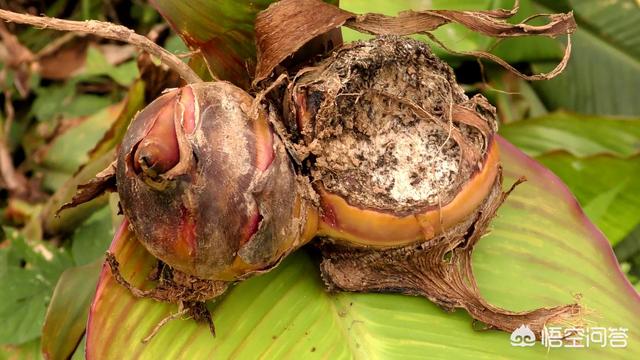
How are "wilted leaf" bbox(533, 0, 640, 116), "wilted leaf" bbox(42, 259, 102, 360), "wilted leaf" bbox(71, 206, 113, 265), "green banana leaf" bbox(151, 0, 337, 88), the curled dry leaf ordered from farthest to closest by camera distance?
1. "wilted leaf" bbox(533, 0, 640, 116)
2. "wilted leaf" bbox(71, 206, 113, 265)
3. "wilted leaf" bbox(42, 259, 102, 360)
4. "green banana leaf" bbox(151, 0, 337, 88)
5. the curled dry leaf

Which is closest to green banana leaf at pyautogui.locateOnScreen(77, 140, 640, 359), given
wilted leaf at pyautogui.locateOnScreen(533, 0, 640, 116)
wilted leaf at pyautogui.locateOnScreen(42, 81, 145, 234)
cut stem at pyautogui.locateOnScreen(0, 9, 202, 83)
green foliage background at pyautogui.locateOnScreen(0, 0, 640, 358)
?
green foliage background at pyautogui.locateOnScreen(0, 0, 640, 358)

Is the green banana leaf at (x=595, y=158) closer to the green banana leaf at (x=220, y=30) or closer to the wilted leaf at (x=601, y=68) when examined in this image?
the wilted leaf at (x=601, y=68)

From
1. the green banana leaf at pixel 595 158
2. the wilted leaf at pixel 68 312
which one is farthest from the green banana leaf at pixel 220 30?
the green banana leaf at pixel 595 158

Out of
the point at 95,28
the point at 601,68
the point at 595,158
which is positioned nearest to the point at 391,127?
the point at 95,28

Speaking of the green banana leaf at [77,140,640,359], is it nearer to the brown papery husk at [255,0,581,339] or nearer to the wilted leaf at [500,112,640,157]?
the brown papery husk at [255,0,581,339]

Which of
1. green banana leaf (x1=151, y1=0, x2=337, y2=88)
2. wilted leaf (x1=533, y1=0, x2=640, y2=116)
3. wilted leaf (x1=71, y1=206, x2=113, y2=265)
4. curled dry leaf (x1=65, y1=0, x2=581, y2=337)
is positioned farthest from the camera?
wilted leaf (x1=533, y1=0, x2=640, y2=116)
